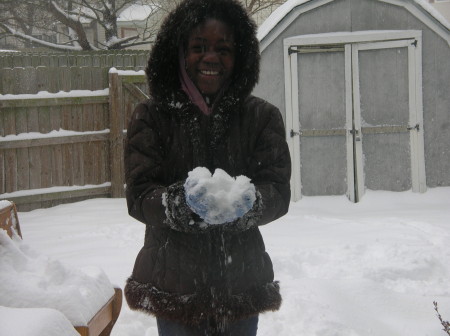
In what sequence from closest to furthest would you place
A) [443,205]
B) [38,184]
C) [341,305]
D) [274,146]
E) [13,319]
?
1. [13,319]
2. [274,146]
3. [341,305]
4. [443,205]
5. [38,184]

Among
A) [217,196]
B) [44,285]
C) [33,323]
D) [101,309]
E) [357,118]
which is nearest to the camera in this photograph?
[33,323]

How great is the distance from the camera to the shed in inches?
326

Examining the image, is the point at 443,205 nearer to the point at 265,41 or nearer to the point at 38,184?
the point at 265,41

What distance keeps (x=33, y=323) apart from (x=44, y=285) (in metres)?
0.95

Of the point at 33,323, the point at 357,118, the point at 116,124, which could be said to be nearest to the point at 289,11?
the point at 357,118

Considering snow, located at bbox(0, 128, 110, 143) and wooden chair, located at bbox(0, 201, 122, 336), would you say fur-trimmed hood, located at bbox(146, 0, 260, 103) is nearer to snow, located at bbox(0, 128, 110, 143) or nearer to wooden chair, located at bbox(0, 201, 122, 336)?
wooden chair, located at bbox(0, 201, 122, 336)

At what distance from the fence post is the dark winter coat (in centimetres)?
695

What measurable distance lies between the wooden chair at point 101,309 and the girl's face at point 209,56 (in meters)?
1.20

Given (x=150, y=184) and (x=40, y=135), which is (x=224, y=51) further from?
(x=40, y=135)

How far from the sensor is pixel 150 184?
2.13m

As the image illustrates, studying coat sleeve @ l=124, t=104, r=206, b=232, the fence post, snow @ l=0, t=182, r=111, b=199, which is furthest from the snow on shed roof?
coat sleeve @ l=124, t=104, r=206, b=232

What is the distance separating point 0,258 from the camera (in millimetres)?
2775

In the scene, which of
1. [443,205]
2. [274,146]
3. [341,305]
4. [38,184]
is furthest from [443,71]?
[274,146]

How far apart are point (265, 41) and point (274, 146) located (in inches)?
257
